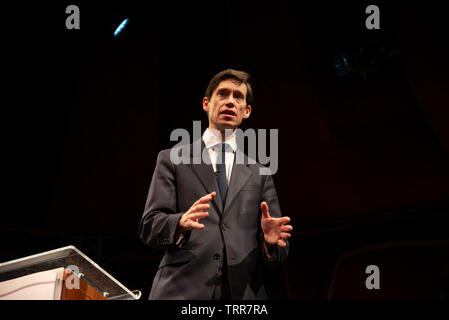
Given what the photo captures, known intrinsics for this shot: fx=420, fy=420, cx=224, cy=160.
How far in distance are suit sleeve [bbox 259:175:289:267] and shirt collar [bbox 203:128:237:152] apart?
16 cm

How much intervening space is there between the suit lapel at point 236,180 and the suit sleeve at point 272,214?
0.28ft

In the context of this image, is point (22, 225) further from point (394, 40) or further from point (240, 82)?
point (394, 40)

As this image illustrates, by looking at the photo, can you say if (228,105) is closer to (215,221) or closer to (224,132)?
(224,132)

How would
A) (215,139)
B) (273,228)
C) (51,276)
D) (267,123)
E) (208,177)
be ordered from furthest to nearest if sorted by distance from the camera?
(267,123) < (215,139) < (208,177) < (273,228) < (51,276)

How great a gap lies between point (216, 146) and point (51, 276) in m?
0.62

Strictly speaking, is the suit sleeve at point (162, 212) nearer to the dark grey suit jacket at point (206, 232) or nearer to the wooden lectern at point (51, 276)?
the dark grey suit jacket at point (206, 232)

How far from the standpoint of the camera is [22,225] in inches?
133

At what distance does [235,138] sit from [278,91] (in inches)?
88.3

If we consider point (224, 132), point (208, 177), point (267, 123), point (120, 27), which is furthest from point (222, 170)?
point (120, 27)

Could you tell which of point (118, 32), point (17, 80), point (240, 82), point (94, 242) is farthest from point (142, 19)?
point (240, 82)

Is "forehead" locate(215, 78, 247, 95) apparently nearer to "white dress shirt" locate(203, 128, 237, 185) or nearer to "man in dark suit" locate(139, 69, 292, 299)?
"man in dark suit" locate(139, 69, 292, 299)

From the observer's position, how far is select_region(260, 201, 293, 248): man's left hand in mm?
1101

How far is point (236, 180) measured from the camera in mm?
1236
